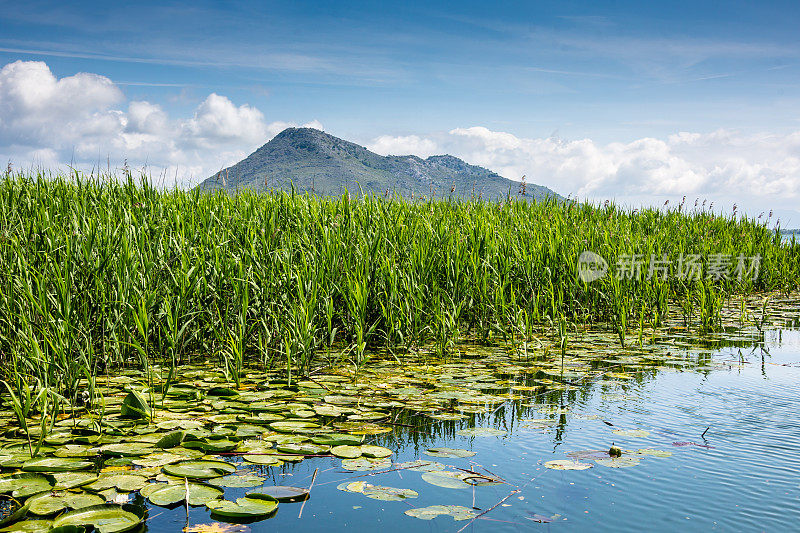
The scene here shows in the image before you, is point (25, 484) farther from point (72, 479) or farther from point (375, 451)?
point (375, 451)

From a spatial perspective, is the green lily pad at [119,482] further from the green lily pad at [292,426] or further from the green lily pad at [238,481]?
the green lily pad at [292,426]

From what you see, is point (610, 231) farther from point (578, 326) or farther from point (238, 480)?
point (238, 480)

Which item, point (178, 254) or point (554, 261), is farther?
point (554, 261)

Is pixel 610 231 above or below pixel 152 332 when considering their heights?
above

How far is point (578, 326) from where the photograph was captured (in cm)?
550

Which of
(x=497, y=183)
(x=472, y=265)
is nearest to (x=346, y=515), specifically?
(x=472, y=265)

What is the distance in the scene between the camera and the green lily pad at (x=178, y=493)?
2.00 meters

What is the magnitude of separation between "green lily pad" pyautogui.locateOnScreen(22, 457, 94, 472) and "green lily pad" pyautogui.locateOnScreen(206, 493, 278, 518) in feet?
2.17

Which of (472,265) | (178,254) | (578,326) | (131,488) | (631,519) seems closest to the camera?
(631,519)

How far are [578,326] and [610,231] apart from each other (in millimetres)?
1980

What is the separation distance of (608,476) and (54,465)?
2096 millimetres

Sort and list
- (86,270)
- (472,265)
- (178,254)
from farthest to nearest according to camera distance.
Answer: (472,265), (178,254), (86,270)

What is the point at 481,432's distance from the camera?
8.95 ft

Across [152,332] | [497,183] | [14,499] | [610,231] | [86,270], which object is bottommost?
[14,499]
